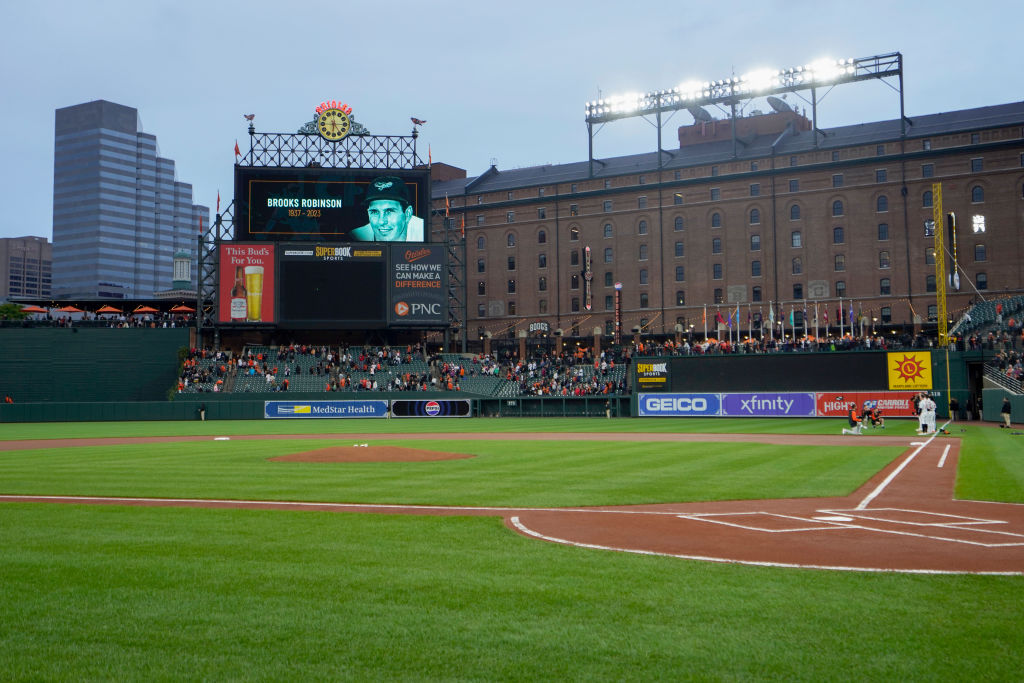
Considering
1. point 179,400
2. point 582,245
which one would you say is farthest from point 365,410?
point 582,245

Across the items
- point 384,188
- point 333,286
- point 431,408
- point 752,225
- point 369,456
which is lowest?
point 369,456

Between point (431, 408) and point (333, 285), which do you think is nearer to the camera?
point (431, 408)

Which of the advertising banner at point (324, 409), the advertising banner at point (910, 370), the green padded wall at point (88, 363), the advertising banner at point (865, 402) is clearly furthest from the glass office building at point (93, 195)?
the advertising banner at point (910, 370)

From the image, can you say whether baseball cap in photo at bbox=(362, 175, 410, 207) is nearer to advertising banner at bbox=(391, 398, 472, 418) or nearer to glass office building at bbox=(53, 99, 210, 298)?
advertising banner at bbox=(391, 398, 472, 418)

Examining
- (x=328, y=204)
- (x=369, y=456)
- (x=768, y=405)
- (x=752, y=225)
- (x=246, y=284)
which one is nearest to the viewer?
(x=369, y=456)

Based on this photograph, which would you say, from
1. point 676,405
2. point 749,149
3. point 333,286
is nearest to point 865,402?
point 676,405

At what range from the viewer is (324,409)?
200 ft

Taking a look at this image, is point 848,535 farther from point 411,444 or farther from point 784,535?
point 411,444

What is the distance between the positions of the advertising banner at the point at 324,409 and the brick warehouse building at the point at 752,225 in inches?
1135

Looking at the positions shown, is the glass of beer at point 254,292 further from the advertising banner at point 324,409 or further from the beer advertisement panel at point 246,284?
the advertising banner at point 324,409

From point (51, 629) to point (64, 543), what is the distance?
409 centimetres

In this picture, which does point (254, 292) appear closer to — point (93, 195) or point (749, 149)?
point (749, 149)

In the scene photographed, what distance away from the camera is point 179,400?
60.7m

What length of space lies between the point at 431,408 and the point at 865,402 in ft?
99.4
